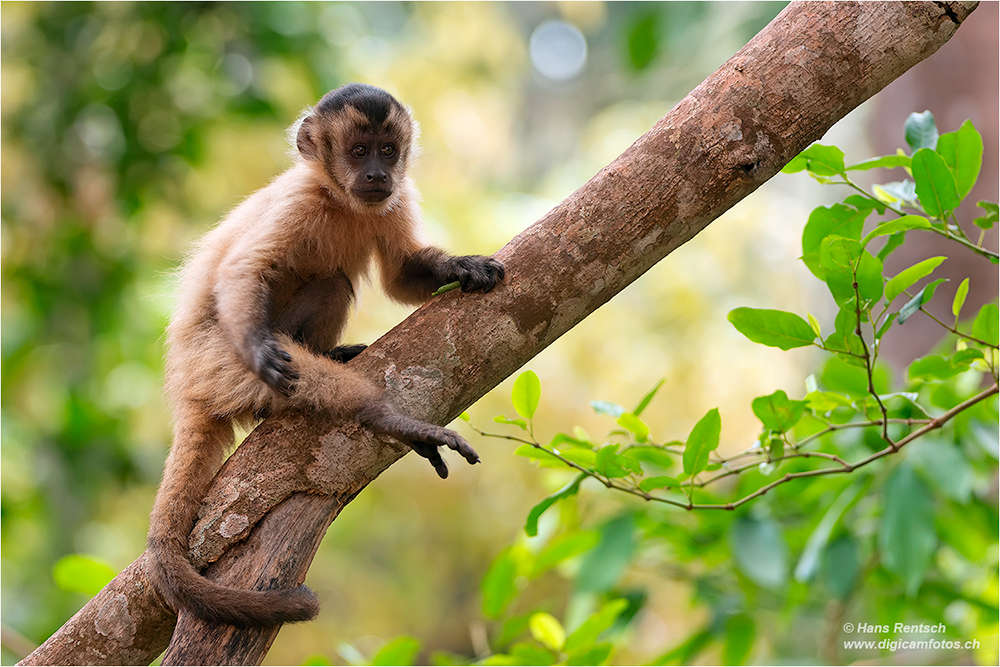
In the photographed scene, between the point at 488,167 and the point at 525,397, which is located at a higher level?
the point at 488,167

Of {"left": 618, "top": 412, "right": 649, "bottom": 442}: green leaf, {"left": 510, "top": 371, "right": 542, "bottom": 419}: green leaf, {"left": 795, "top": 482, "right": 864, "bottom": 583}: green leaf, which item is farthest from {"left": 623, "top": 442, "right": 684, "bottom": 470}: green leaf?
{"left": 795, "top": 482, "right": 864, "bottom": 583}: green leaf

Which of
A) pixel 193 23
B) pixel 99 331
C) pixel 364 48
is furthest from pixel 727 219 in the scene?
pixel 99 331

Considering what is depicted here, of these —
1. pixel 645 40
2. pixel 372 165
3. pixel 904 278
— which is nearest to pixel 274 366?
pixel 372 165

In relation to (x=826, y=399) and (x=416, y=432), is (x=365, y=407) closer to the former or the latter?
(x=416, y=432)

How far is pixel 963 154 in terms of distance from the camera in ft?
6.20

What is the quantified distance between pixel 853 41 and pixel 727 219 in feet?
20.5

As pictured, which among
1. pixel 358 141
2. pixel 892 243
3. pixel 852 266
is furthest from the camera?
pixel 358 141

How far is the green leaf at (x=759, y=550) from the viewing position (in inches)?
88.3

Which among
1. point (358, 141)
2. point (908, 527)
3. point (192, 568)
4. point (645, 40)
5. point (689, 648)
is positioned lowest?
point (689, 648)

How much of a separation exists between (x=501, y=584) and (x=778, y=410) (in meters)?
0.98

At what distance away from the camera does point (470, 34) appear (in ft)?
22.6

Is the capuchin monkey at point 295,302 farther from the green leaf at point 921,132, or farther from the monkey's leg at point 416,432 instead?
the green leaf at point 921,132

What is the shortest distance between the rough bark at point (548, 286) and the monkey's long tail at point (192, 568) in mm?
37

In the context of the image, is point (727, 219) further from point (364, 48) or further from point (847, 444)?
point (847, 444)
